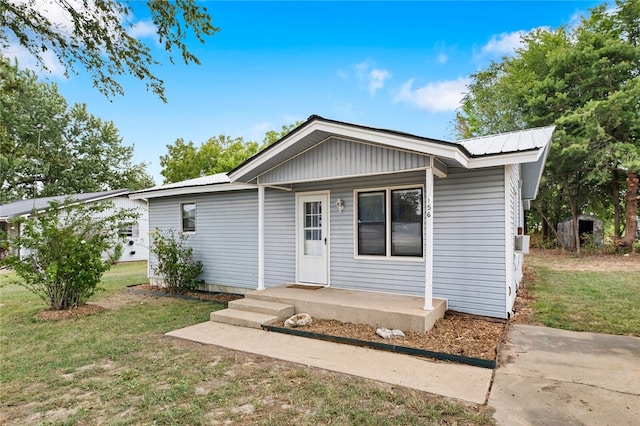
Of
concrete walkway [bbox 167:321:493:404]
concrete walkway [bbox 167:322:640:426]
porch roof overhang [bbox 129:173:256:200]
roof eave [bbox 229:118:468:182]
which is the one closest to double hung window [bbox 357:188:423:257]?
roof eave [bbox 229:118:468:182]

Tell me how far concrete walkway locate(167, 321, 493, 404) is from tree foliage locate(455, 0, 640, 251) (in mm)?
13330

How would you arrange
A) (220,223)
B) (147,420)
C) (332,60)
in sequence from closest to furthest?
(147,420) < (220,223) < (332,60)

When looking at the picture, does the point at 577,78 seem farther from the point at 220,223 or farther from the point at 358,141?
the point at 220,223

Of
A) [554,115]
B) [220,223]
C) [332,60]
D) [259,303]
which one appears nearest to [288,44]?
[332,60]

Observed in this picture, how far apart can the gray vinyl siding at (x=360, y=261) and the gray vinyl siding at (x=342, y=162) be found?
2.69 feet

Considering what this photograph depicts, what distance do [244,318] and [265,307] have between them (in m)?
0.42

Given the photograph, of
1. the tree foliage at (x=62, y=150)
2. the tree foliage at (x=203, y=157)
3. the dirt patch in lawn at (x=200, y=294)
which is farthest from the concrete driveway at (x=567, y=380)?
the tree foliage at (x=62, y=150)

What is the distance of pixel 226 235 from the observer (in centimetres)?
845

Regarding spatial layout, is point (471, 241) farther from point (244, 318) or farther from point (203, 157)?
point (203, 157)

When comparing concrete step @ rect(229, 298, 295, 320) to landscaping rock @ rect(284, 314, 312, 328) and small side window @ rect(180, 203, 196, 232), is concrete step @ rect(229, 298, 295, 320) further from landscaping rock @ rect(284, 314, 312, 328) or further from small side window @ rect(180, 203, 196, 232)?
small side window @ rect(180, 203, 196, 232)

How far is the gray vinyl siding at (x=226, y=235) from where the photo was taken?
802 centimetres

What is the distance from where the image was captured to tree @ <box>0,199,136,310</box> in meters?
6.05

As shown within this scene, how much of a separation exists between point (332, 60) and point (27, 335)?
11061 mm

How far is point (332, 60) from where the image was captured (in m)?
12.0
